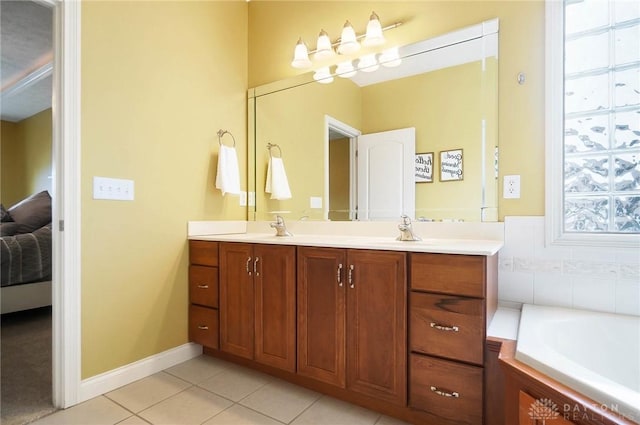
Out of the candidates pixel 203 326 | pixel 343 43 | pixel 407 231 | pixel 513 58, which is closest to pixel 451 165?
pixel 407 231

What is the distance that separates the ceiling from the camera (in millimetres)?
2500

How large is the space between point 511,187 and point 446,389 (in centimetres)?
102

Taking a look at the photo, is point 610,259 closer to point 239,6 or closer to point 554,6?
point 554,6

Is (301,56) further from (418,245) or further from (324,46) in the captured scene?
(418,245)

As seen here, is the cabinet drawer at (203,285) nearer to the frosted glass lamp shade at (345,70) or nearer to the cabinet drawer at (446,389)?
the cabinet drawer at (446,389)

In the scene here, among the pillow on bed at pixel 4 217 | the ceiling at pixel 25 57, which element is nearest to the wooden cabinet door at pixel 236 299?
the ceiling at pixel 25 57

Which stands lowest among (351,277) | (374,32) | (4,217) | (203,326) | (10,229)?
(203,326)

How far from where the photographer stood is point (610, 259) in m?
1.40

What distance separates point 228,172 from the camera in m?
2.27

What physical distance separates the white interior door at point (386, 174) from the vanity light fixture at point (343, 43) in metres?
0.58

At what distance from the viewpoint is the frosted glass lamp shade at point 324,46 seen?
2139 mm

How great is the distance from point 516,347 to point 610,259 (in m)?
0.75

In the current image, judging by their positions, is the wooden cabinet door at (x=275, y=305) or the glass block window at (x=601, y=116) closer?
the glass block window at (x=601, y=116)

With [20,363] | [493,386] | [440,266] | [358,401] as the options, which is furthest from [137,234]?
[493,386]
